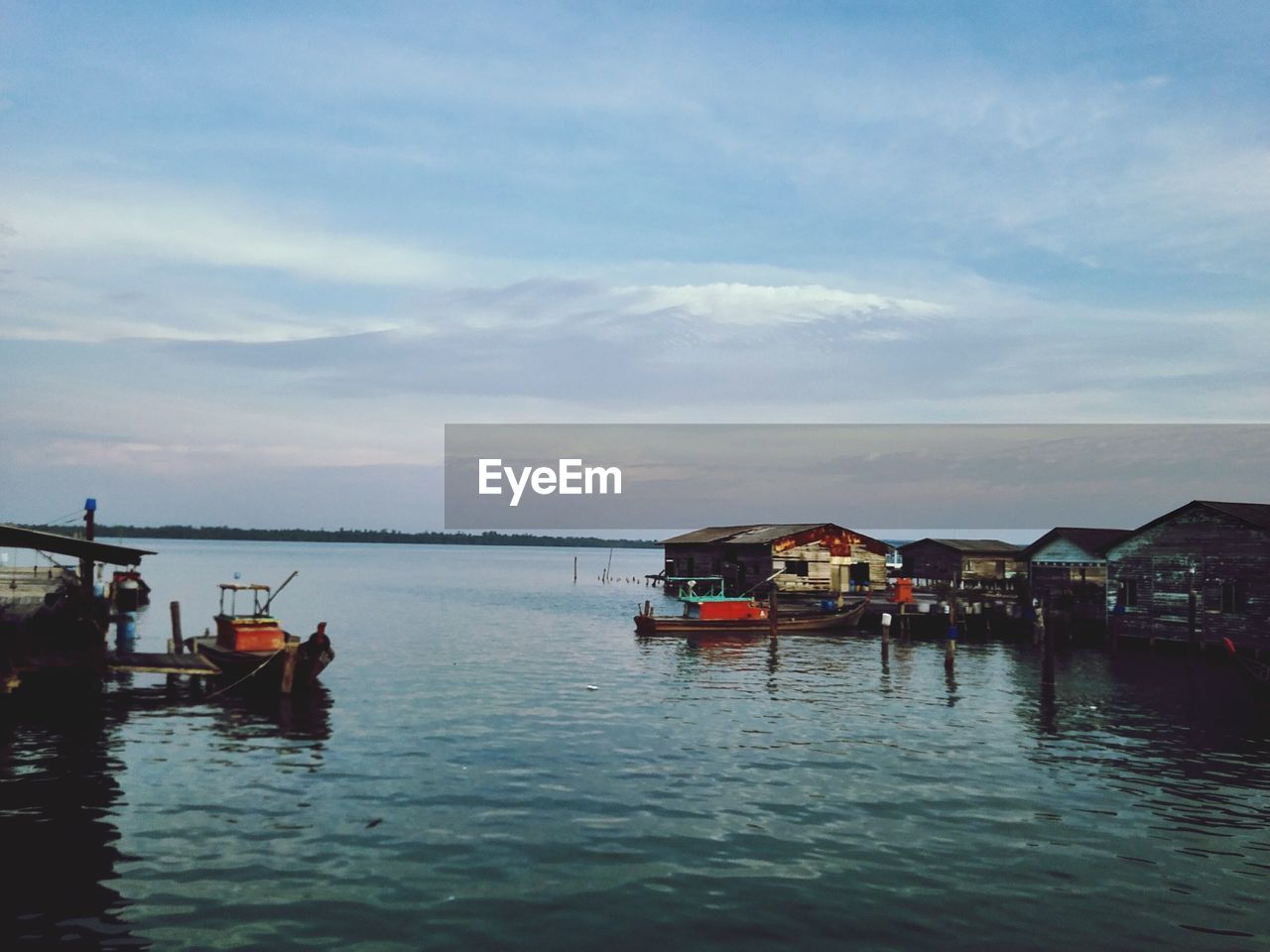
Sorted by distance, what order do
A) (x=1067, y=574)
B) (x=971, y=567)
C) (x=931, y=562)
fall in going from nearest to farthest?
1. (x=1067, y=574)
2. (x=971, y=567)
3. (x=931, y=562)

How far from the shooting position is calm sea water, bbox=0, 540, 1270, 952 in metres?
13.8

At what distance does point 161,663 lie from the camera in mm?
31500

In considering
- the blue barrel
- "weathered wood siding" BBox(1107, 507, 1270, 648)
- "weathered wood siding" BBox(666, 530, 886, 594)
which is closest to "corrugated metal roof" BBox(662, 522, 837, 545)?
"weathered wood siding" BBox(666, 530, 886, 594)

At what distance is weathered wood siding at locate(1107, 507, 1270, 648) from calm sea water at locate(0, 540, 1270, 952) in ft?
42.4

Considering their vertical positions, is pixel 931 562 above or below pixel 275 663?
above

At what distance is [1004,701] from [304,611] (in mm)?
59361

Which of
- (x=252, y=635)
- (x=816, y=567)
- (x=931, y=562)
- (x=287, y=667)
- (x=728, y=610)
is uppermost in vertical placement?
(x=931, y=562)

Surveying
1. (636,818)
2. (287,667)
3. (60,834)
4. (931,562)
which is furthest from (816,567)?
(60,834)

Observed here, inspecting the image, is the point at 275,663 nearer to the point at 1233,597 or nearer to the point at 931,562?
the point at 1233,597

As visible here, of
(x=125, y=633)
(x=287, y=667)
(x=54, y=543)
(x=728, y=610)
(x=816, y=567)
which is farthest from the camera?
(x=816, y=567)

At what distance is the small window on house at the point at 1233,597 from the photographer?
1876 inches

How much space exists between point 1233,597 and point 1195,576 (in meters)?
2.36

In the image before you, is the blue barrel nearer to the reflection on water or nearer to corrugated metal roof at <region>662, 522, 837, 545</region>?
the reflection on water

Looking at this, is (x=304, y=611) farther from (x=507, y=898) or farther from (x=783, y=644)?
(x=507, y=898)
